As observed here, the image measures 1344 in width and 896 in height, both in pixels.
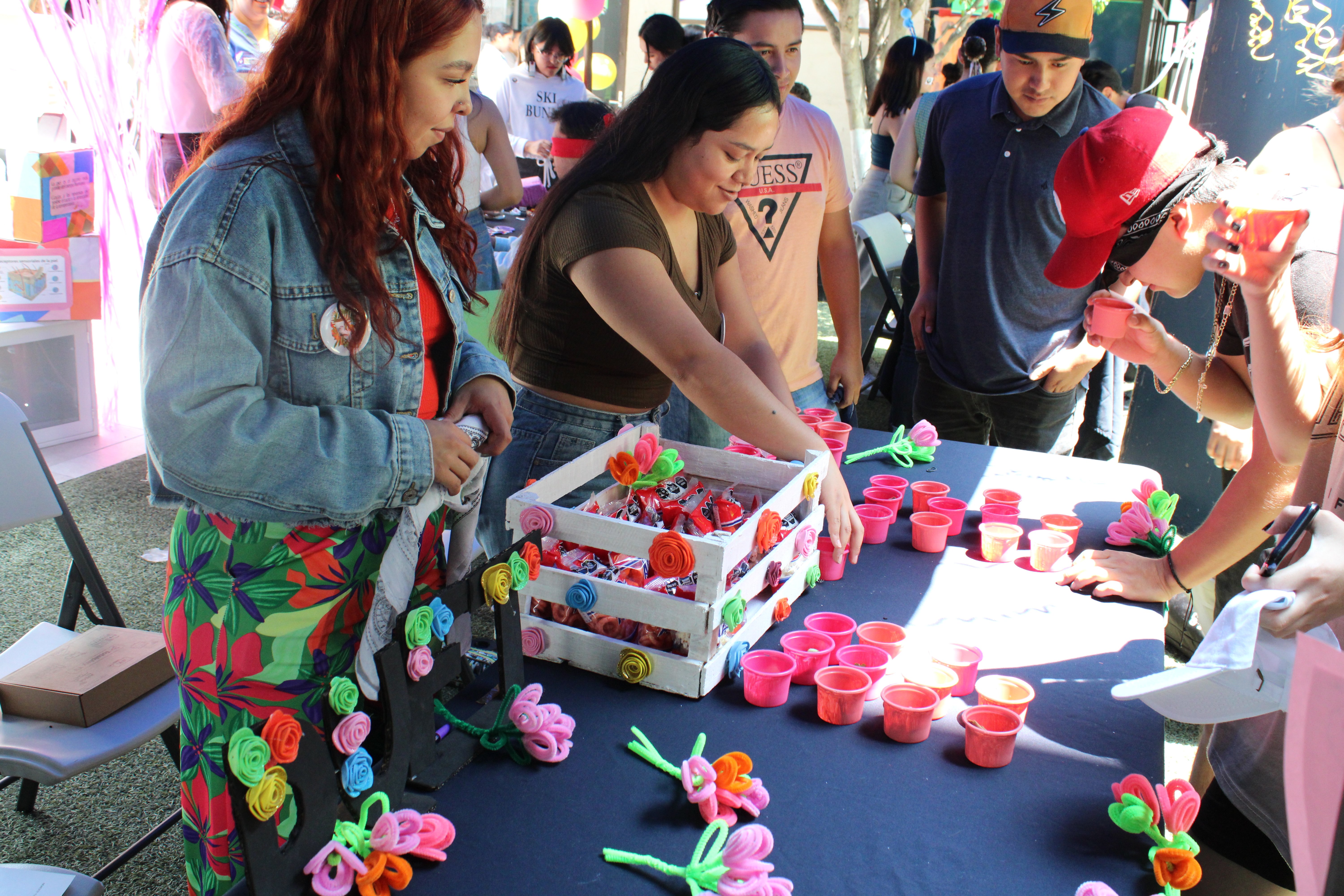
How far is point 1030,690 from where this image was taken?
1245 millimetres

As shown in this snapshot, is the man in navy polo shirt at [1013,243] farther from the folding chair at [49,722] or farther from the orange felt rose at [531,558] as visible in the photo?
the folding chair at [49,722]

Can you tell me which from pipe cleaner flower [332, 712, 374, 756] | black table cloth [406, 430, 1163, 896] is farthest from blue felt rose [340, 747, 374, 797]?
black table cloth [406, 430, 1163, 896]

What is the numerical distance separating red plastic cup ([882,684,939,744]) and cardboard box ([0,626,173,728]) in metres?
1.38

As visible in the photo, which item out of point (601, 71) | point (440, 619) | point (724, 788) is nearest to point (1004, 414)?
point (724, 788)

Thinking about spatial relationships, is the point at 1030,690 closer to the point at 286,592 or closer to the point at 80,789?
the point at 286,592

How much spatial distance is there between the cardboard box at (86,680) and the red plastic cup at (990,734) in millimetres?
1478

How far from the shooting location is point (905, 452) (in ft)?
7.59

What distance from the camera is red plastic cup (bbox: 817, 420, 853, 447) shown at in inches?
87.0

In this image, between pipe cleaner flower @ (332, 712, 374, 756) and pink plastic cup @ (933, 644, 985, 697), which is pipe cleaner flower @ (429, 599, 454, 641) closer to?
pipe cleaner flower @ (332, 712, 374, 756)

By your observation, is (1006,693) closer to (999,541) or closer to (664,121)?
(999,541)

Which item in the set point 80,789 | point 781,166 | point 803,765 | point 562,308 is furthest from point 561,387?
point 80,789

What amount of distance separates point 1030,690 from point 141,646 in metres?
1.77

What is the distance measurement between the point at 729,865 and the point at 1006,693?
51 centimetres

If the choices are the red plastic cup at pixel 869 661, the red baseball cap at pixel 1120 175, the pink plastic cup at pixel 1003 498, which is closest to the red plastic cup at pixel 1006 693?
the red plastic cup at pixel 869 661
